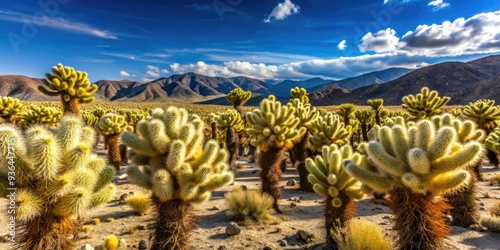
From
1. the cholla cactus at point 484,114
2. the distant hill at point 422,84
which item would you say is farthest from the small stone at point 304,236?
the distant hill at point 422,84

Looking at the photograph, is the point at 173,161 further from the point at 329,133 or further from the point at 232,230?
the point at 329,133

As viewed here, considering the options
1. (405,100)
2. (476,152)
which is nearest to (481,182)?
(405,100)

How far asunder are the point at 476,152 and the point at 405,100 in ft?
37.9

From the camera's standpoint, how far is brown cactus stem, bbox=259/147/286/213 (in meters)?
9.40

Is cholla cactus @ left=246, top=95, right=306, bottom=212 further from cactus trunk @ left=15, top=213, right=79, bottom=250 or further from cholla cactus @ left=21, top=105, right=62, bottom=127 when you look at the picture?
cholla cactus @ left=21, top=105, right=62, bottom=127

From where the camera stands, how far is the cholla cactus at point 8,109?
14441mm

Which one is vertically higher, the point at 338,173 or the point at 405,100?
the point at 405,100

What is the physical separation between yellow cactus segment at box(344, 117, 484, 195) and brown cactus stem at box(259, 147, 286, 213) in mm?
4688

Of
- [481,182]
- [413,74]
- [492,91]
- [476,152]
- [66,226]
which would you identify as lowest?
[481,182]

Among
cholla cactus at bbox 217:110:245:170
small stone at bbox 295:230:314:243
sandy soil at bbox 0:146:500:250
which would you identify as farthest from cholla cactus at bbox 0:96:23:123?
small stone at bbox 295:230:314:243

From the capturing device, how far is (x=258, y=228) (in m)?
8.02

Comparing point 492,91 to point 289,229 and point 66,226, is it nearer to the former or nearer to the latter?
point 289,229

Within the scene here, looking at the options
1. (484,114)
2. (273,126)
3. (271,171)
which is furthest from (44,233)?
(484,114)

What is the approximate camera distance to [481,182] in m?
13.5
